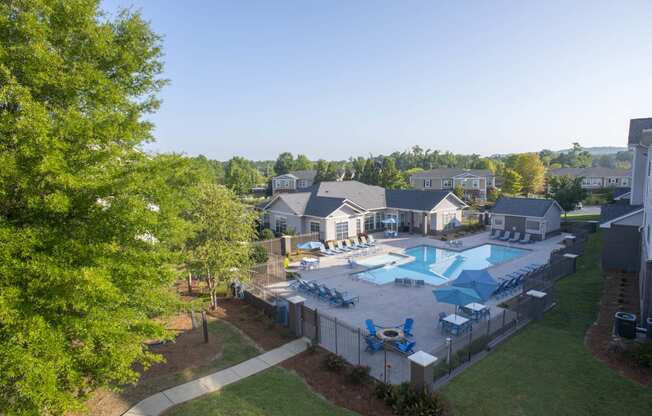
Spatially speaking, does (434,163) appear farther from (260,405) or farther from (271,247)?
(260,405)

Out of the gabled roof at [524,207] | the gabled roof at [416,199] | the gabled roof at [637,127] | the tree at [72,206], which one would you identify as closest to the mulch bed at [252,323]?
the tree at [72,206]

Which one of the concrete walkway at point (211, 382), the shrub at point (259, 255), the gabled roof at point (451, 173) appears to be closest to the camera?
the concrete walkway at point (211, 382)

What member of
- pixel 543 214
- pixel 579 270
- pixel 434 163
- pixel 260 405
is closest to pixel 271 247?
pixel 260 405

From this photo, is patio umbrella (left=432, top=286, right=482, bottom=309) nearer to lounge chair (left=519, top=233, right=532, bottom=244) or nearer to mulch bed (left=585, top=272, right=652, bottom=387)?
mulch bed (left=585, top=272, right=652, bottom=387)

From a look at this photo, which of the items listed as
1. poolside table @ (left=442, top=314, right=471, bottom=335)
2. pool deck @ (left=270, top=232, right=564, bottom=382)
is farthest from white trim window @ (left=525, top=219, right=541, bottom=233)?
poolside table @ (left=442, top=314, right=471, bottom=335)

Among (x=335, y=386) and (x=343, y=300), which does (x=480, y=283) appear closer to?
(x=343, y=300)

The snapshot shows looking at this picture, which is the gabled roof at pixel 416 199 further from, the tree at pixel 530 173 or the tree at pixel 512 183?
the tree at pixel 530 173

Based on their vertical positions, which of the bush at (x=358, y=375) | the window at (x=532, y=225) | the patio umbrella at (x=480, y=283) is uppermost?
the patio umbrella at (x=480, y=283)

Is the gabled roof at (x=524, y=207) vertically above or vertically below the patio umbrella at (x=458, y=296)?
above
